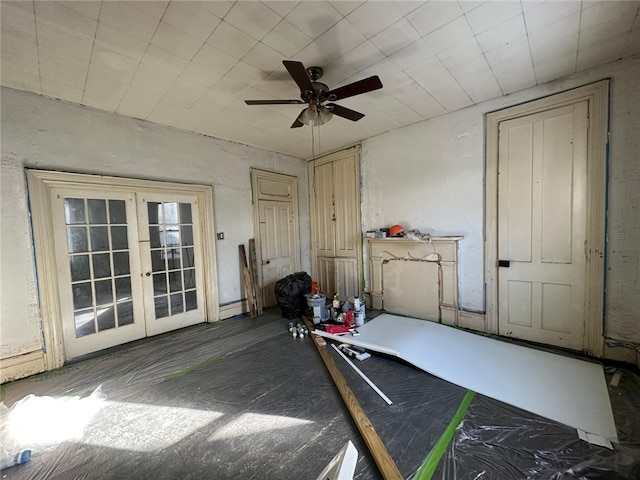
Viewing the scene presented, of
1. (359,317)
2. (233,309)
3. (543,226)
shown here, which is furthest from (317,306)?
(543,226)

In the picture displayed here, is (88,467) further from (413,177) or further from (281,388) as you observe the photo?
(413,177)

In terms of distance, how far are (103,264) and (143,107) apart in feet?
6.24

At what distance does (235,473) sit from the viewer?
1528 millimetres

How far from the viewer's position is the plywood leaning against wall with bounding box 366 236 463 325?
11.5 ft

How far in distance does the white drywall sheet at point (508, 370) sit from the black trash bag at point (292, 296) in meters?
1.01

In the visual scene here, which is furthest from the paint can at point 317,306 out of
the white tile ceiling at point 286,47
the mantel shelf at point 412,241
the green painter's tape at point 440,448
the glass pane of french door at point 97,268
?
the white tile ceiling at point 286,47

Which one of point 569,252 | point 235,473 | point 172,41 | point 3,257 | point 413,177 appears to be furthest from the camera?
point 413,177

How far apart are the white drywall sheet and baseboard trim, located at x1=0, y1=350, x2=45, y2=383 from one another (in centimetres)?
301

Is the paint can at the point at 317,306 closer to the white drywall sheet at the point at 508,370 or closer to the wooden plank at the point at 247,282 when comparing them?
the white drywall sheet at the point at 508,370

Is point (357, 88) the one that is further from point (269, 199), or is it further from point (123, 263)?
point (123, 263)

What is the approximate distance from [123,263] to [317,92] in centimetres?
305

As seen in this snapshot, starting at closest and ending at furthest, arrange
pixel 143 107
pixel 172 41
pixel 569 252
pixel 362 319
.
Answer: pixel 172 41 → pixel 569 252 → pixel 143 107 → pixel 362 319

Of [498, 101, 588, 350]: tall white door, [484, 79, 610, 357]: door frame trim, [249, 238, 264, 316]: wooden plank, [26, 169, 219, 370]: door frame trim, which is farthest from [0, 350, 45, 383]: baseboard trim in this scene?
[484, 79, 610, 357]: door frame trim

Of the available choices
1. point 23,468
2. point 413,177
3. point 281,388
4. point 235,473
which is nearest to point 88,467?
point 23,468
